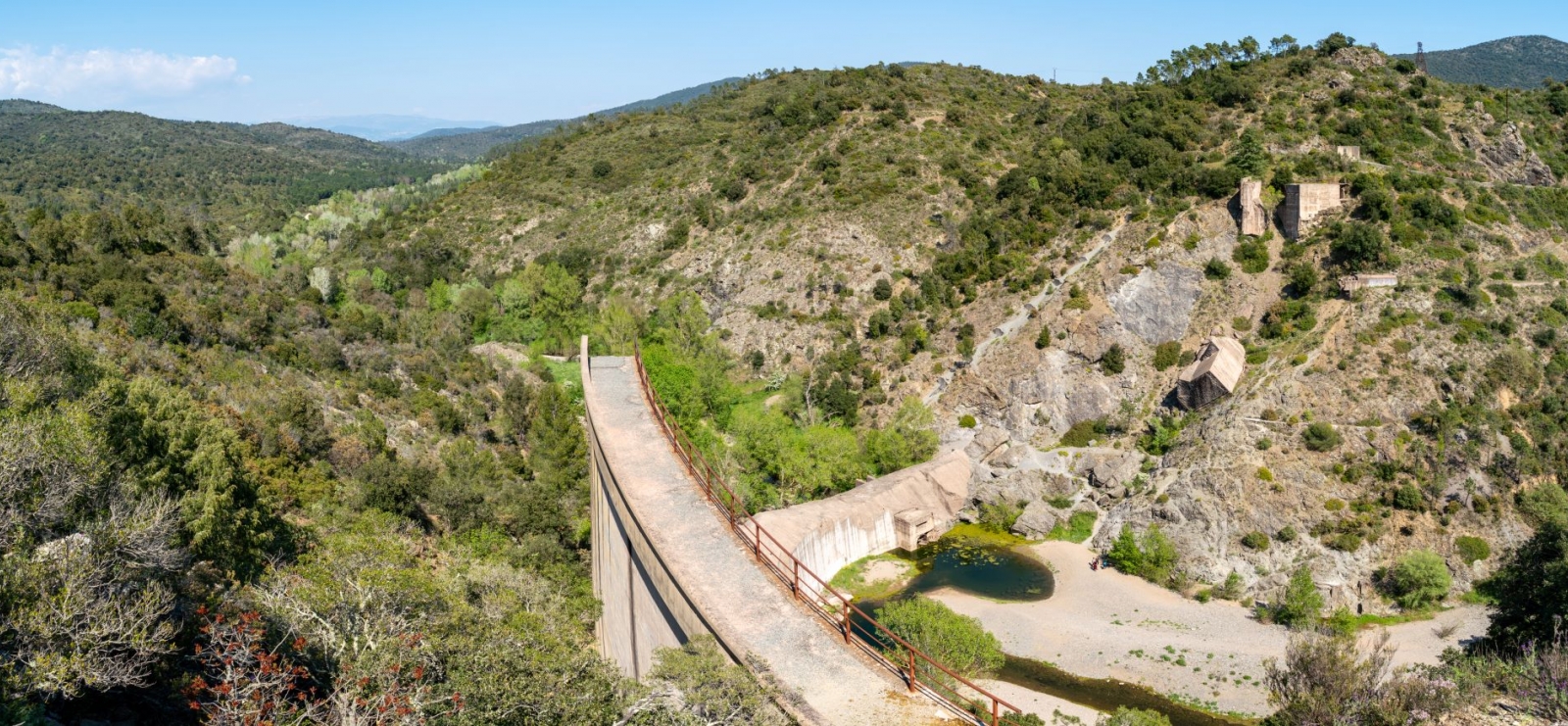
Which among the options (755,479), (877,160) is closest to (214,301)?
(755,479)

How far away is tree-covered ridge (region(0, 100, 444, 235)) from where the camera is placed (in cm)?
10625

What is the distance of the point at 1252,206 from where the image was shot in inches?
2071

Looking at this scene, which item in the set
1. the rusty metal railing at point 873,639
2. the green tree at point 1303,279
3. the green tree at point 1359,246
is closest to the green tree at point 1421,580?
the green tree at point 1303,279

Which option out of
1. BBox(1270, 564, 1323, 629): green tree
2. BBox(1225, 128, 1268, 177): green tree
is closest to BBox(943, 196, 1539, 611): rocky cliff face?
BBox(1270, 564, 1323, 629): green tree

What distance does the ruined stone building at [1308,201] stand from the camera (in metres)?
50.3

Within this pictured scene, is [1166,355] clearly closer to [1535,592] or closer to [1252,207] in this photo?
[1252,207]

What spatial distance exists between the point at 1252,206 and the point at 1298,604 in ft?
83.6

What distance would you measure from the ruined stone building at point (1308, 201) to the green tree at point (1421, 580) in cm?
2078

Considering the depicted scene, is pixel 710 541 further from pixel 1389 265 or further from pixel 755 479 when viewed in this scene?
→ pixel 1389 265

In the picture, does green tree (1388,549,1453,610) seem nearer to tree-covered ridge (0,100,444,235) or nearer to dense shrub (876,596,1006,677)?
dense shrub (876,596,1006,677)

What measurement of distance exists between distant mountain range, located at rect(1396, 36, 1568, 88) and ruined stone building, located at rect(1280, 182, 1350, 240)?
103 meters

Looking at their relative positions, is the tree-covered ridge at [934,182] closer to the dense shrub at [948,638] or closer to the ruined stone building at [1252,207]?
the ruined stone building at [1252,207]

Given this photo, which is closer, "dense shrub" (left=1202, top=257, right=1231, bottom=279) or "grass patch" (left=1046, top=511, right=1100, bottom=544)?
"grass patch" (left=1046, top=511, right=1100, bottom=544)

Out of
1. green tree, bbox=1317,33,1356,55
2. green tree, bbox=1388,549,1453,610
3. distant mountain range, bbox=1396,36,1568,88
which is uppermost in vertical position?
distant mountain range, bbox=1396,36,1568,88
